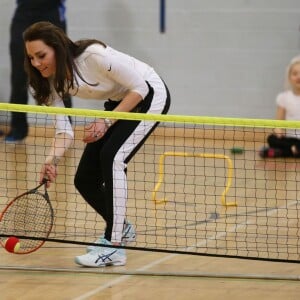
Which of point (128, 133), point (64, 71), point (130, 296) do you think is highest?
point (64, 71)

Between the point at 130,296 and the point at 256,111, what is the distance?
593 cm

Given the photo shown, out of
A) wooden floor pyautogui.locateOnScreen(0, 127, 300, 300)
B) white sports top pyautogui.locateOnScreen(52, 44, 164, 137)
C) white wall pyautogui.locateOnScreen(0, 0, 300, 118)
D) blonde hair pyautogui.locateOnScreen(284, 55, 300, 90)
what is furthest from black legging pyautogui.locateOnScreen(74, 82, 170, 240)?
white wall pyautogui.locateOnScreen(0, 0, 300, 118)

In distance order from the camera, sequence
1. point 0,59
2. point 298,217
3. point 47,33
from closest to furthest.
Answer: point 47,33
point 298,217
point 0,59

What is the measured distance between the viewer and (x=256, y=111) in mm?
10727

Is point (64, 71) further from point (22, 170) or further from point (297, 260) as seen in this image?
point (22, 170)

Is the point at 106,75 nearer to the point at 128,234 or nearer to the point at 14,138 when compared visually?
the point at 128,234

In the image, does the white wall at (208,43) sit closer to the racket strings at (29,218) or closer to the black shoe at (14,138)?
the black shoe at (14,138)

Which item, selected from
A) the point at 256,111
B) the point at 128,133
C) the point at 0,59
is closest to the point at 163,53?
the point at 256,111

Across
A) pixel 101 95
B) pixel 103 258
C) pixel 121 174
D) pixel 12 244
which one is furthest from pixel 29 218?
pixel 101 95

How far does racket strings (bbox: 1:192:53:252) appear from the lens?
577 cm

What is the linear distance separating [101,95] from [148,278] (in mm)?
1085

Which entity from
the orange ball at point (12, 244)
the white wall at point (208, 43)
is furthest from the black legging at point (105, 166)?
the white wall at point (208, 43)

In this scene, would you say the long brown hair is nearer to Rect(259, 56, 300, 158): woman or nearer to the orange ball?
the orange ball

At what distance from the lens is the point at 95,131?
555cm
